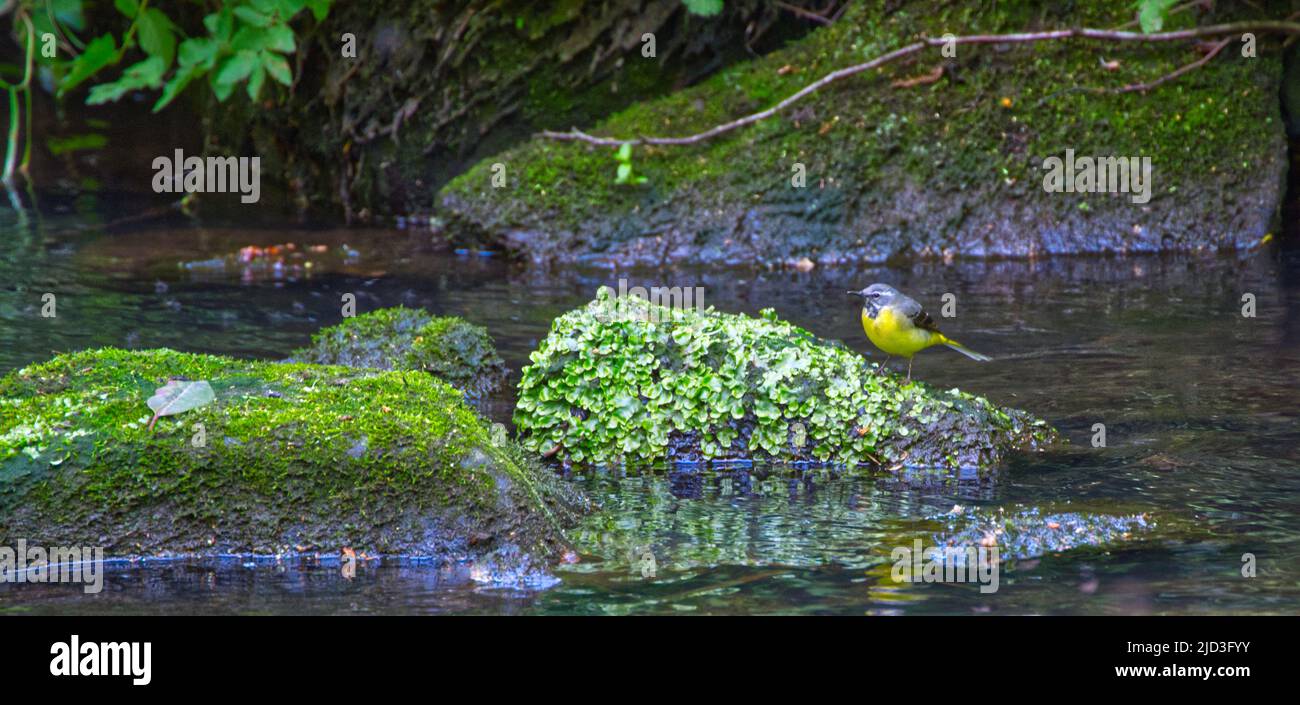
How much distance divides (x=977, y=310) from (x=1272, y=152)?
429 centimetres

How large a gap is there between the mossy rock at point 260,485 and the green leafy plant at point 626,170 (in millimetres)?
7094

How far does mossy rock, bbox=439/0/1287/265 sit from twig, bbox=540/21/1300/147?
0.50 ft

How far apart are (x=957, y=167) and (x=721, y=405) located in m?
6.39

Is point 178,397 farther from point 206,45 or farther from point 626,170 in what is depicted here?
point 206,45

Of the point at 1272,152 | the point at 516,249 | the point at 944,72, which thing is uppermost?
the point at 944,72

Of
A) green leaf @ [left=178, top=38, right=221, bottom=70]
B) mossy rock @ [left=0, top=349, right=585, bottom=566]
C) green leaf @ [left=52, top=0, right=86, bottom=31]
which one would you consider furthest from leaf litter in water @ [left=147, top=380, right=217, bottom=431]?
green leaf @ [left=52, top=0, right=86, bottom=31]

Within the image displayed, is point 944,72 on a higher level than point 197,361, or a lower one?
higher

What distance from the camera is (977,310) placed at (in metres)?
9.91

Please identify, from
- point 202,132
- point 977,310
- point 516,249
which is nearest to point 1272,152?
point 977,310

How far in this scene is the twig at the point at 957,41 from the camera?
11859mm

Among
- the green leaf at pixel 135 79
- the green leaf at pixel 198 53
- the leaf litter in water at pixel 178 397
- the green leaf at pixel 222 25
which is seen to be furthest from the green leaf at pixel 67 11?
the leaf litter in water at pixel 178 397

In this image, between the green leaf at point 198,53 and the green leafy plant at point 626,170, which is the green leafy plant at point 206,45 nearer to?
the green leaf at point 198,53

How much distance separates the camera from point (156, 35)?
39.1 ft

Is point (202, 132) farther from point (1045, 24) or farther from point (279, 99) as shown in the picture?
point (1045, 24)
